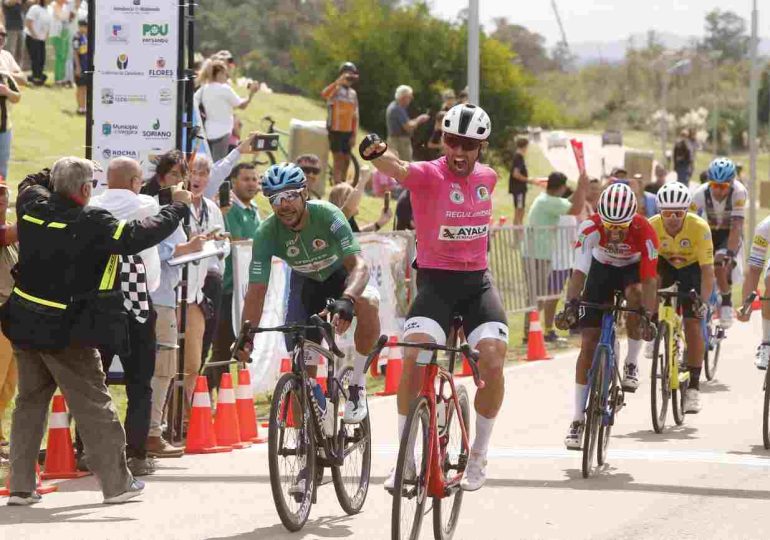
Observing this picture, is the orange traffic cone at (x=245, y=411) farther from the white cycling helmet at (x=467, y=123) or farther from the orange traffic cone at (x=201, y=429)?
the white cycling helmet at (x=467, y=123)

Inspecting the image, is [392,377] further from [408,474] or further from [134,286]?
[408,474]

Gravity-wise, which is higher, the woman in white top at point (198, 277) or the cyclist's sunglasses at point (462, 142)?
the cyclist's sunglasses at point (462, 142)

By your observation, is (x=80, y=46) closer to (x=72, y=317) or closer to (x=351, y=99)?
(x=351, y=99)

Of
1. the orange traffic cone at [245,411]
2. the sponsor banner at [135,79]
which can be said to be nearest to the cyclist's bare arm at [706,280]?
the orange traffic cone at [245,411]

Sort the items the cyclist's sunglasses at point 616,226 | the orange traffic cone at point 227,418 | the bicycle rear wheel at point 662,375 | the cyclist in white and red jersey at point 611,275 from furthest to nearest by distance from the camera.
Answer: the bicycle rear wheel at point 662,375
the orange traffic cone at point 227,418
the cyclist's sunglasses at point 616,226
the cyclist in white and red jersey at point 611,275

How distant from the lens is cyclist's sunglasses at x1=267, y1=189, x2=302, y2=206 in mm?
9273

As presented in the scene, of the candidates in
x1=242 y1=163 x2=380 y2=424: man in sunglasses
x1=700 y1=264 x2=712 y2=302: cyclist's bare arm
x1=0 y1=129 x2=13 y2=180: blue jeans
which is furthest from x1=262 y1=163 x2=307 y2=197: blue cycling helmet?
x1=0 y1=129 x2=13 y2=180: blue jeans

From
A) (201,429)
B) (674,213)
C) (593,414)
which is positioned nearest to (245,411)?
(201,429)

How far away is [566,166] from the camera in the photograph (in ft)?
179

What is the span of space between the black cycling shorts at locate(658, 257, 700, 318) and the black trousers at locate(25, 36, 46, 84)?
1548 centimetres

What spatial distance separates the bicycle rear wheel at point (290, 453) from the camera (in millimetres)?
8508

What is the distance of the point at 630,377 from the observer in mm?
12281

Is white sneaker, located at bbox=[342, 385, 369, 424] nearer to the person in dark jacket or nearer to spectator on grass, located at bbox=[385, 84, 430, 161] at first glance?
the person in dark jacket

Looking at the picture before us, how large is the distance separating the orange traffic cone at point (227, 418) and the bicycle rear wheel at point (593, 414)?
109 inches
